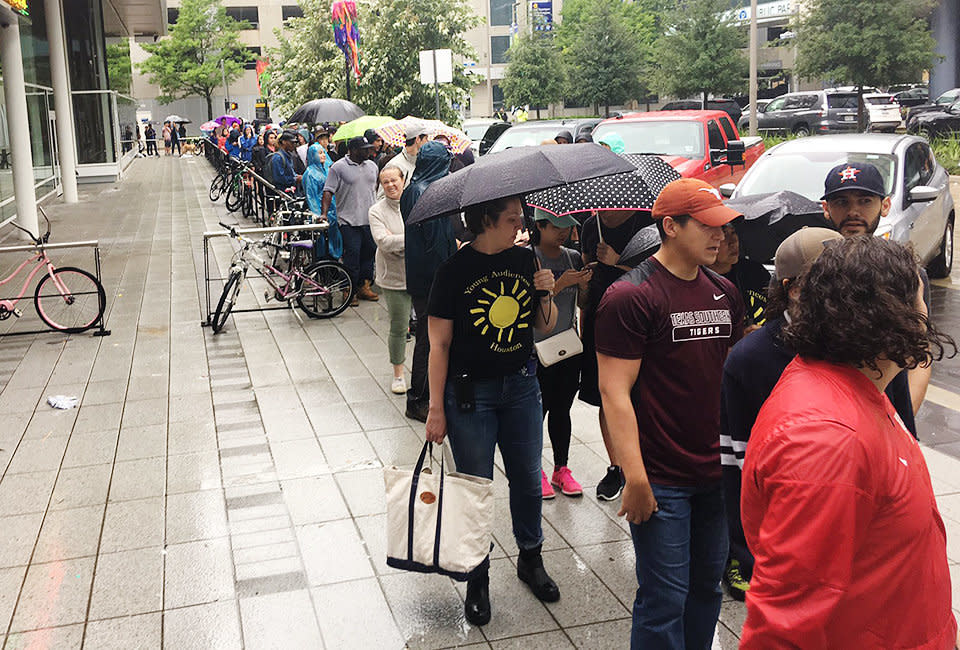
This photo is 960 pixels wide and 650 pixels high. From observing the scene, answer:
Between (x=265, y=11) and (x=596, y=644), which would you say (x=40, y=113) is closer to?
(x=596, y=644)

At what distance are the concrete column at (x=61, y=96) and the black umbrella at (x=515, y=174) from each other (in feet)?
73.0

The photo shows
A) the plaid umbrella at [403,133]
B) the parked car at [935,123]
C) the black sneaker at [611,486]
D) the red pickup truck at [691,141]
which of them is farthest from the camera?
the parked car at [935,123]

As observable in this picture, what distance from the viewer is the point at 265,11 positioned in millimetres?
78125

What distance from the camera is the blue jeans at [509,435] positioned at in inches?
167

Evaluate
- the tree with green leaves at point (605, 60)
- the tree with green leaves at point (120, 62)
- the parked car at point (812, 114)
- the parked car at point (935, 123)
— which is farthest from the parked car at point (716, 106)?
the tree with green leaves at point (120, 62)

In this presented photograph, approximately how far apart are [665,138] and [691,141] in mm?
473

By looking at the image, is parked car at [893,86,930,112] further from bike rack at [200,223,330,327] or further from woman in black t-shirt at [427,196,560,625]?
woman in black t-shirt at [427,196,560,625]

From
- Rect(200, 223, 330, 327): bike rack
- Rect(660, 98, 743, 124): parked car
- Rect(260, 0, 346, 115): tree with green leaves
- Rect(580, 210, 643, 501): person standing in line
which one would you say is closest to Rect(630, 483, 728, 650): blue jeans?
Rect(580, 210, 643, 501): person standing in line

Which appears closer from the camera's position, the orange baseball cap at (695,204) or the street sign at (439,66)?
the orange baseball cap at (695,204)

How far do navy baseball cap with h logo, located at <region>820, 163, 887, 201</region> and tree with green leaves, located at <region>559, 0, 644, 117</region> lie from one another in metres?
43.4

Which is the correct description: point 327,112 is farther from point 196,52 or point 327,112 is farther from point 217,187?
point 196,52

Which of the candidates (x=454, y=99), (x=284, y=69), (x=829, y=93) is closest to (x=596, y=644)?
(x=454, y=99)

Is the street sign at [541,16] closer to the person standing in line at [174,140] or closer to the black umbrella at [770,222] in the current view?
the person standing in line at [174,140]

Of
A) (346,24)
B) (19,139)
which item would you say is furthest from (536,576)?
(346,24)
